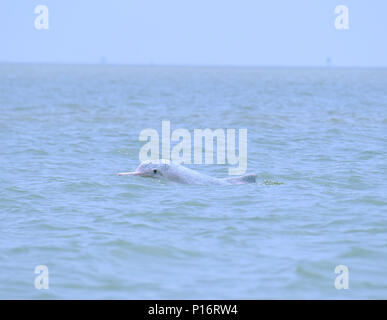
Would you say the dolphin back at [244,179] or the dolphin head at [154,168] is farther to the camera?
the dolphin head at [154,168]

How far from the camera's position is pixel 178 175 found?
16188 mm

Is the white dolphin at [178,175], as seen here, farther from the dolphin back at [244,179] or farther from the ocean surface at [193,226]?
the ocean surface at [193,226]

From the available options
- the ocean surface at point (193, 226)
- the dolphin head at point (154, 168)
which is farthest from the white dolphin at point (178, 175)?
the ocean surface at point (193, 226)

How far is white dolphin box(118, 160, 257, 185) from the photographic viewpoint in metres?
16.0

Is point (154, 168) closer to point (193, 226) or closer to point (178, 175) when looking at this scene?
point (178, 175)

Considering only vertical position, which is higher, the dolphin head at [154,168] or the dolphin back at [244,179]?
the dolphin head at [154,168]

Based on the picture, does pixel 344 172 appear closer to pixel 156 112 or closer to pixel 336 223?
pixel 336 223

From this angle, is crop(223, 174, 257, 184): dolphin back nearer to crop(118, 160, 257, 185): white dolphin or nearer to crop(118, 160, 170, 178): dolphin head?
crop(118, 160, 257, 185): white dolphin

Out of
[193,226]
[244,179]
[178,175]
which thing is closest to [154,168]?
[178,175]

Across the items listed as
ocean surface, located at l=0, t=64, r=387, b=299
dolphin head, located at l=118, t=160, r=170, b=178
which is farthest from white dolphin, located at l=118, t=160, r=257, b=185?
ocean surface, located at l=0, t=64, r=387, b=299

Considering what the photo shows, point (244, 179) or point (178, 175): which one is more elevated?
point (178, 175)

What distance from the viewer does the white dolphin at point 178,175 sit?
16016 mm

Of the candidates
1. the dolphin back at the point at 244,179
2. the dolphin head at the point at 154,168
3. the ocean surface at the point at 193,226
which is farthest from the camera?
the dolphin head at the point at 154,168

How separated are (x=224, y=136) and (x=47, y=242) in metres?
16.3
